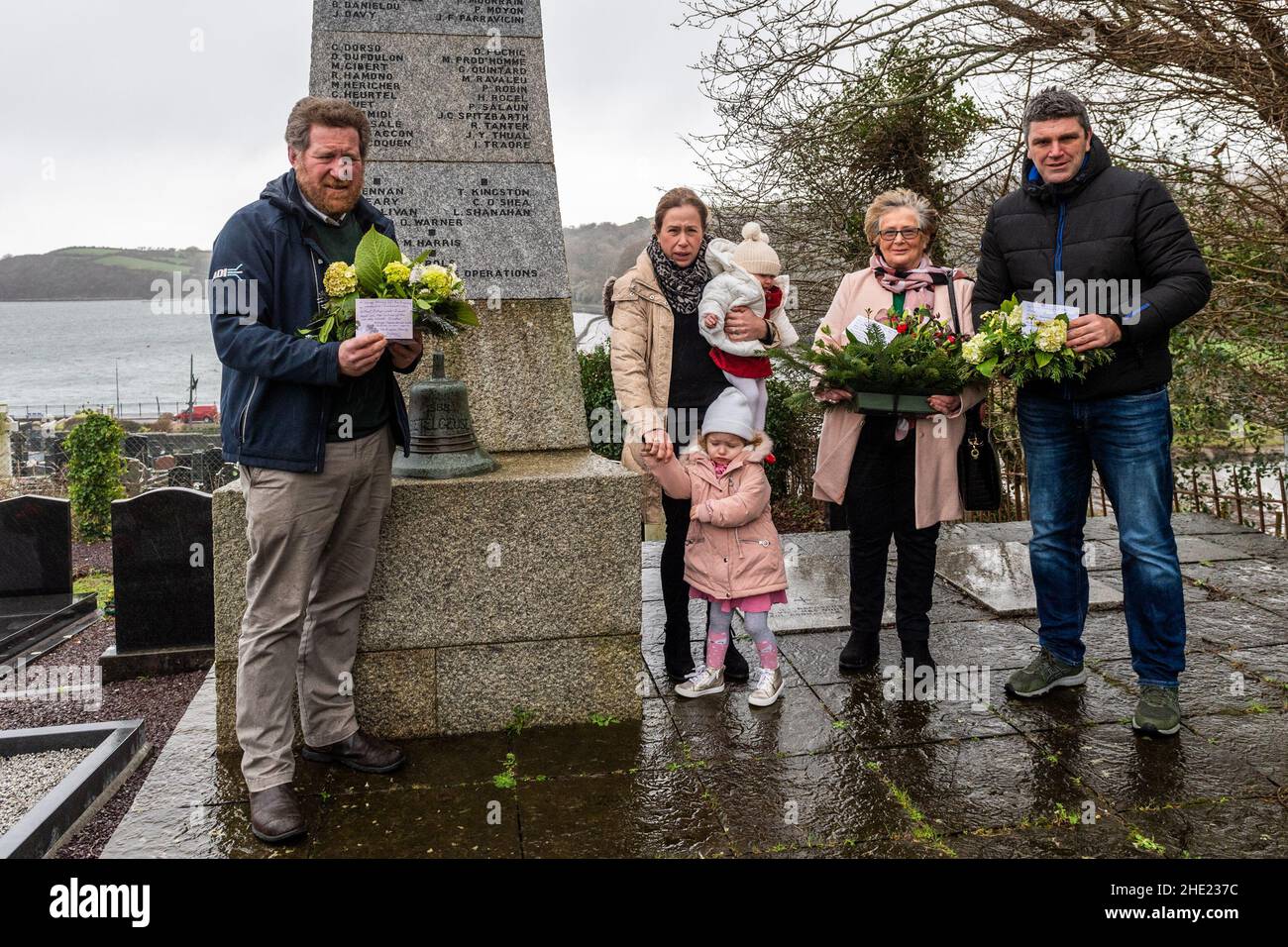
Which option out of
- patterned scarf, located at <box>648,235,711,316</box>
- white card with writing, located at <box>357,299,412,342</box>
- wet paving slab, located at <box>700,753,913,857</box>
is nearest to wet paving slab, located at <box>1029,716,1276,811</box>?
wet paving slab, located at <box>700,753,913,857</box>

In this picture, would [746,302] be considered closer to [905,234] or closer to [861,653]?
[905,234]

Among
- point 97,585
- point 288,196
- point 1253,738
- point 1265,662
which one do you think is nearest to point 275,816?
point 288,196

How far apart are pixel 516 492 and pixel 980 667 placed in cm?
231

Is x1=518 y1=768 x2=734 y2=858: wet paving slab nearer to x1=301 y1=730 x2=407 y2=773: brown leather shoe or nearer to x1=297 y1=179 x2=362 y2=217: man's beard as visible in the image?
x1=301 y1=730 x2=407 y2=773: brown leather shoe

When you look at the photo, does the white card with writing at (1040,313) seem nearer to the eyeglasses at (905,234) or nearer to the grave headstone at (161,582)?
the eyeglasses at (905,234)

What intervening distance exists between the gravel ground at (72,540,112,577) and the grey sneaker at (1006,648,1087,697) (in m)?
8.96

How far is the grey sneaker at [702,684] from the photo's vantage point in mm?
4188

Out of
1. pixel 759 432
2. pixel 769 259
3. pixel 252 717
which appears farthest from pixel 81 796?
pixel 769 259

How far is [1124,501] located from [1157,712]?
81 centimetres

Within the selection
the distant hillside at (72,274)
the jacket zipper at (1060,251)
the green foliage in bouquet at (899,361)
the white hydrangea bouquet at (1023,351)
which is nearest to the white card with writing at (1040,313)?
Result: the white hydrangea bouquet at (1023,351)

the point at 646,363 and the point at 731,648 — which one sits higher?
the point at 646,363

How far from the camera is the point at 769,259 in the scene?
4094mm
